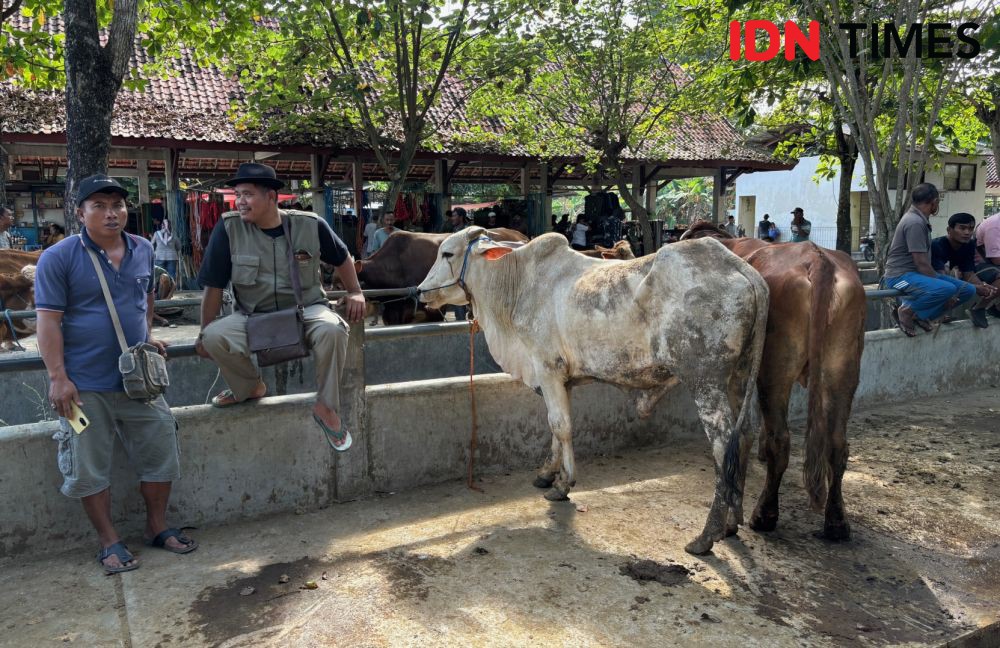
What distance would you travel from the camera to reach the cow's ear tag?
519 cm

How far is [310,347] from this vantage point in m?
4.46

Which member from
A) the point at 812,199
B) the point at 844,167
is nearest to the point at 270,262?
the point at 844,167

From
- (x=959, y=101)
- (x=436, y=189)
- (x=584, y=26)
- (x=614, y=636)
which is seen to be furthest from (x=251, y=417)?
(x=436, y=189)

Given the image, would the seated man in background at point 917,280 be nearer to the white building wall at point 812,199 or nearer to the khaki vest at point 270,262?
the khaki vest at point 270,262

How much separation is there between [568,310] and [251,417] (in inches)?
78.3

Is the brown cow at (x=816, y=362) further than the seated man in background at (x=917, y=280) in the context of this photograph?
No

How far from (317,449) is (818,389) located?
2.95 meters

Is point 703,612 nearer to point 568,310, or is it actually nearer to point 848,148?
point 568,310

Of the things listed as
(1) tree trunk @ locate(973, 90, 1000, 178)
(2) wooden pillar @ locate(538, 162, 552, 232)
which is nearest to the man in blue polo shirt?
(1) tree trunk @ locate(973, 90, 1000, 178)

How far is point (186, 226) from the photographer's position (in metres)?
15.9

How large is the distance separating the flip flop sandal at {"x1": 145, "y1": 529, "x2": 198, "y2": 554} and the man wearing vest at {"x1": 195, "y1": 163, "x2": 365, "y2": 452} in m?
0.78

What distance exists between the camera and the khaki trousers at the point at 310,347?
14.3ft

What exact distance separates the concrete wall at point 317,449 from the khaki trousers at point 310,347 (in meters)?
0.26


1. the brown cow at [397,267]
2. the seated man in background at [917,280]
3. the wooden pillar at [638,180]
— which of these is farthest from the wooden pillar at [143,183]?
the seated man in background at [917,280]
